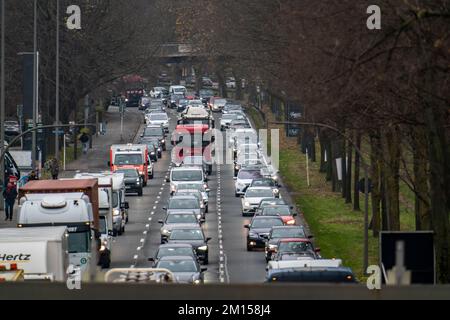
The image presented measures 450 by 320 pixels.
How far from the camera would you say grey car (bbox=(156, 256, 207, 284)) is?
32906 millimetres

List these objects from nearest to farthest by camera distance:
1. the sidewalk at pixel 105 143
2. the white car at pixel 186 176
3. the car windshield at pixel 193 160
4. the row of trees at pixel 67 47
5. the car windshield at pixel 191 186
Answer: the car windshield at pixel 191 186 < the white car at pixel 186 176 < the sidewalk at pixel 105 143 < the car windshield at pixel 193 160 < the row of trees at pixel 67 47

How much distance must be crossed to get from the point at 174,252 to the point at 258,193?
1034 inches

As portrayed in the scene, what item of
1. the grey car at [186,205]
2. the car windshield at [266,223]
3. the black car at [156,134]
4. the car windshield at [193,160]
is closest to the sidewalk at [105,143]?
the black car at [156,134]

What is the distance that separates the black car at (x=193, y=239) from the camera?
43.6 meters

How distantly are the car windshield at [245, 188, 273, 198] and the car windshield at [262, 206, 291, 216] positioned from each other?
7.68 m

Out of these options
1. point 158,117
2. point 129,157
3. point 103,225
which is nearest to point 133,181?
point 129,157

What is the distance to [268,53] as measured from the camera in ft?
263

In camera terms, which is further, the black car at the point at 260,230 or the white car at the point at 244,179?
the white car at the point at 244,179

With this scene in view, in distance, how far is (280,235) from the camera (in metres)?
45.1

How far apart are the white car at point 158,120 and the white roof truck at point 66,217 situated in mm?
74561

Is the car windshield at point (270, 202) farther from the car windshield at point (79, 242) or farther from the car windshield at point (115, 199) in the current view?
the car windshield at point (79, 242)

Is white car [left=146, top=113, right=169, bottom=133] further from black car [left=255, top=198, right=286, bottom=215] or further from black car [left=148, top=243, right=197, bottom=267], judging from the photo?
black car [left=148, top=243, right=197, bottom=267]
